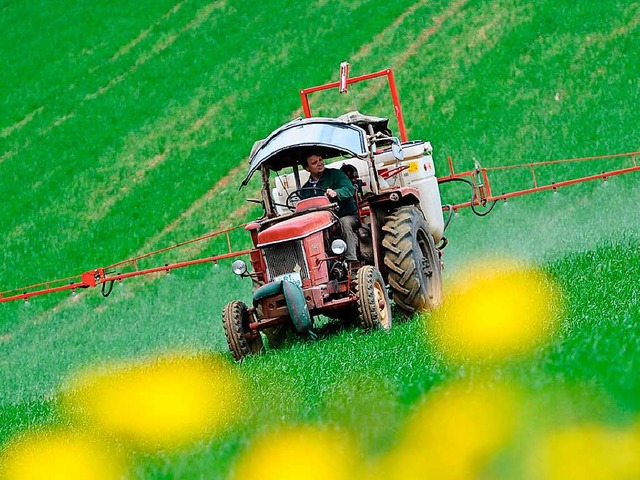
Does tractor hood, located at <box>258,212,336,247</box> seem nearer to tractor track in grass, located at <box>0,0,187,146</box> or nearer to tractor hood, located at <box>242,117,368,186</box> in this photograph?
tractor hood, located at <box>242,117,368,186</box>

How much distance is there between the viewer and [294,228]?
381 inches

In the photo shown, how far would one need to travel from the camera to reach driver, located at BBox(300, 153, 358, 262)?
10195 millimetres

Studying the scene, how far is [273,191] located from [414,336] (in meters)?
3.81

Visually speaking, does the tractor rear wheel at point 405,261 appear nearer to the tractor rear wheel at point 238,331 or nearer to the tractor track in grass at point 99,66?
the tractor rear wheel at point 238,331

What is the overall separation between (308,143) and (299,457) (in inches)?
259

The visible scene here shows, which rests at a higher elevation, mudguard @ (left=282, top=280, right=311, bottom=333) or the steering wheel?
the steering wheel

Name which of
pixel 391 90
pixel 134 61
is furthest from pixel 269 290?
pixel 134 61

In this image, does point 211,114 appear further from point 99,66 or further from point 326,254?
point 326,254

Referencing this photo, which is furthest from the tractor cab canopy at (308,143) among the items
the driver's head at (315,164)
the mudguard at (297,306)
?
the mudguard at (297,306)

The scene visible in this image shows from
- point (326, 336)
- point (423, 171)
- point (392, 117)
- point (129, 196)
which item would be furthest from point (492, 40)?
point (326, 336)

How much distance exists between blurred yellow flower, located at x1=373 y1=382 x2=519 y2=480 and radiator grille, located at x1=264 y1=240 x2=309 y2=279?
542 centimetres

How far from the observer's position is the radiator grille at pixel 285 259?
9758 mm

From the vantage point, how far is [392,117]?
1044 inches

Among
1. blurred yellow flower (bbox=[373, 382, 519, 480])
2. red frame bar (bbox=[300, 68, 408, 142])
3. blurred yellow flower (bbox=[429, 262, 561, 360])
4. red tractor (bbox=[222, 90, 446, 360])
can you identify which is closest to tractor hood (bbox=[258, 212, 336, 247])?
red tractor (bbox=[222, 90, 446, 360])
